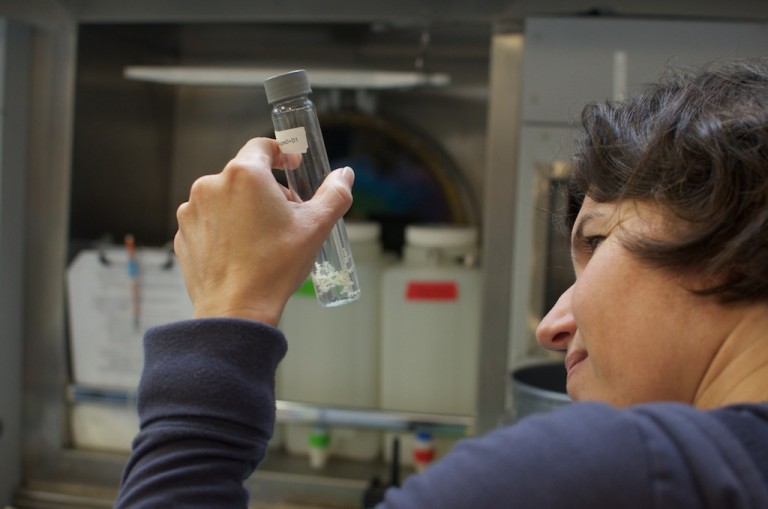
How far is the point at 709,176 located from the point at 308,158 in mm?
418

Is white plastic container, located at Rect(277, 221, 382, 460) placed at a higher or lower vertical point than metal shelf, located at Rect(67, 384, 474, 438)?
higher

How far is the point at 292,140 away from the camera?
732mm

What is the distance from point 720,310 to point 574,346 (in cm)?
13

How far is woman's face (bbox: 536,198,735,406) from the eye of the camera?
510 mm

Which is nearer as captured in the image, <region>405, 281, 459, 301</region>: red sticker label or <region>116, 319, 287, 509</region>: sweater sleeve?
<region>116, 319, 287, 509</region>: sweater sleeve

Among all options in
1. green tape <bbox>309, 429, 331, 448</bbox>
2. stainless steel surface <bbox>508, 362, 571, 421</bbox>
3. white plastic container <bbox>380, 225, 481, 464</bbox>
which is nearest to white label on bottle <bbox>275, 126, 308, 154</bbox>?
stainless steel surface <bbox>508, 362, 571, 421</bbox>

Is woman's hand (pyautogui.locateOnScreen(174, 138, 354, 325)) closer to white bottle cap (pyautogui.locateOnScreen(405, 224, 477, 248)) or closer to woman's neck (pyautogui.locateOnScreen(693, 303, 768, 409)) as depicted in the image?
woman's neck (pyautogui.locateOnScreen(693, 303, 768, 409))

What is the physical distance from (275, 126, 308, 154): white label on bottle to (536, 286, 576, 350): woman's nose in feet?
0.95

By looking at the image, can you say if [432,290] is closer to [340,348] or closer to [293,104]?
[340,348]

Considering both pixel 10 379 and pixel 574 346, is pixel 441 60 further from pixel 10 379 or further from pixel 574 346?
pixel 574 346

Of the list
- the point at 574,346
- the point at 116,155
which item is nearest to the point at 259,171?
the point at 574,346

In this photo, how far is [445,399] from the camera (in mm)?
1528

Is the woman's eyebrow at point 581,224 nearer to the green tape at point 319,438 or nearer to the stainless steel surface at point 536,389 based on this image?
the stainless steel surface at point 536,389

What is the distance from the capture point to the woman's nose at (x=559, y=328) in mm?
653
